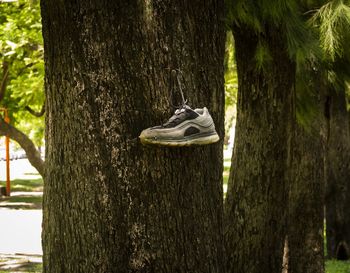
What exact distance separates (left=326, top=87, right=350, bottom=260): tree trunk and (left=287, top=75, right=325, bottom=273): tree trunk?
4.00 metres

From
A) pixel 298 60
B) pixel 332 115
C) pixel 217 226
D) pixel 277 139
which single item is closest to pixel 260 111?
pixel 277 139

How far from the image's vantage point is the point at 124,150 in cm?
334

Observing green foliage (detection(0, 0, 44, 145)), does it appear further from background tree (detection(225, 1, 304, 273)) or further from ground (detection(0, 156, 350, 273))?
background tree (detection(225, 1, 304, 273))

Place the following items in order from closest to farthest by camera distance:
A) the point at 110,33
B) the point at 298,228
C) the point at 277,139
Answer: the point at 110,33 → the point at 277,139 → the point at 298,228

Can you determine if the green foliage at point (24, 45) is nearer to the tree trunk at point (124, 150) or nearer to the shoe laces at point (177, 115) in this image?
the tree trunk at point (124, 150)

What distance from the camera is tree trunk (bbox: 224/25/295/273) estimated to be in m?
6.57

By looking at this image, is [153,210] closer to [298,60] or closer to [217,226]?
[217,226]

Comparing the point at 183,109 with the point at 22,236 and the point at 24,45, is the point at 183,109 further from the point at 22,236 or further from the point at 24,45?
the point at 22,236

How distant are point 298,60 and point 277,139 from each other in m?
1.18

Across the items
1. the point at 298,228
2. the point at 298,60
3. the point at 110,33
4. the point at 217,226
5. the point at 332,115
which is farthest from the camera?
the point at 332,115

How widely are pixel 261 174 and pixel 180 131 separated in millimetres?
3473

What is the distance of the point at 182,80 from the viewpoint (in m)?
3.44

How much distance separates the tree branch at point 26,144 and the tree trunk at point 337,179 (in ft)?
18.8

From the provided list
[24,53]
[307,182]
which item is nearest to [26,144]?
[24,53]
